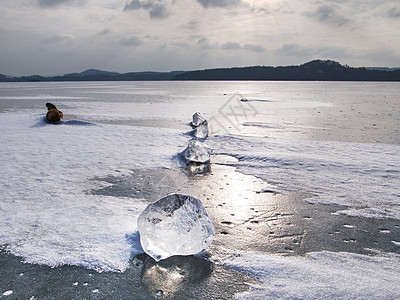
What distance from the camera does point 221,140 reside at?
8180 millimetres

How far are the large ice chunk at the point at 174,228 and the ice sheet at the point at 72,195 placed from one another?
0.24 metres

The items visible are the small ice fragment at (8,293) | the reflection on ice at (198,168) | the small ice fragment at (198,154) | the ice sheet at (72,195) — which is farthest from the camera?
the small ice fragment at (198,154)

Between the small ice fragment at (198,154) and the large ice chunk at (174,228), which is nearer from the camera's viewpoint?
the large ice chunk at (174,228)

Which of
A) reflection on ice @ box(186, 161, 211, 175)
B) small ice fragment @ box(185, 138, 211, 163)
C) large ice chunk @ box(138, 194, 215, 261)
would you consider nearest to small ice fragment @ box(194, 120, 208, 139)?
small ice fragment @ box(185, 138, 211, 163)

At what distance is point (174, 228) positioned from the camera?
2.78 meters

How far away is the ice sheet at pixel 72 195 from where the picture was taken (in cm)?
282

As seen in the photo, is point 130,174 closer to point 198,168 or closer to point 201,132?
point 198,168

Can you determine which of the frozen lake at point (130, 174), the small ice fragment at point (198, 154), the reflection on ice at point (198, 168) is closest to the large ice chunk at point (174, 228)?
the frozen lake at point (130, 174)

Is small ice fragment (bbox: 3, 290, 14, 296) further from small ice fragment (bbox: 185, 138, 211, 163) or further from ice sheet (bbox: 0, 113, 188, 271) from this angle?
small ice fragment (bbox: 185, 138, 211, 163)

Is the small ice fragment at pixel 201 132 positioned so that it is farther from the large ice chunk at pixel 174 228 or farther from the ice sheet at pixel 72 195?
the large ice chunk at pixel 174 228

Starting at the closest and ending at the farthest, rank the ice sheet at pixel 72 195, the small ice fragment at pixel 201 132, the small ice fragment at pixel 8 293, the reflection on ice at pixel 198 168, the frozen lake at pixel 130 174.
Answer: the small ice fragment at pixel 8 293 < the frozen lake at pixel 130 174 < the ice sheet at pixel 72 195 < the reflection on ice at pixel 198 168 < the small ice fragment at pixel 201 132

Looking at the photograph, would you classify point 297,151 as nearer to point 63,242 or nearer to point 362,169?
point 362,169

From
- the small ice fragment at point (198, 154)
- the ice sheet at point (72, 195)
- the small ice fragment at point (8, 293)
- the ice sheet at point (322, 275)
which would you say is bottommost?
the small ice fragment at point (8, 293)

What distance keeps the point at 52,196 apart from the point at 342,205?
3.70 m
